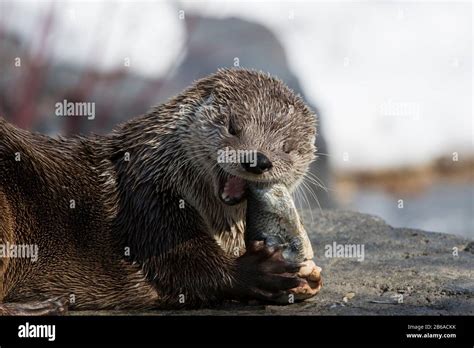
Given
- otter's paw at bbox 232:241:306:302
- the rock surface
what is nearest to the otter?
otter's paw at bbox 232:241:306:302

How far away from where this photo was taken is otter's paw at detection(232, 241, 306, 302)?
13.4 ft

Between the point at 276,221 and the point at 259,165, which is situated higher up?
the point at 259,165

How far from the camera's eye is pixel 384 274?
4664 mm

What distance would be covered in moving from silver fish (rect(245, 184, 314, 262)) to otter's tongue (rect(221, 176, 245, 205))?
45 millimetres

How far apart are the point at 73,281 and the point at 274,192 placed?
998 millimetres

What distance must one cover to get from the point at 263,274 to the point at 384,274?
0.85 meters

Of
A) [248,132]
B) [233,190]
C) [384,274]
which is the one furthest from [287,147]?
[384,274]

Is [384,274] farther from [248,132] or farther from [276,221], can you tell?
[248,132]

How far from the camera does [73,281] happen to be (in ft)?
14.0

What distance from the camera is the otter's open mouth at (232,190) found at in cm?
416

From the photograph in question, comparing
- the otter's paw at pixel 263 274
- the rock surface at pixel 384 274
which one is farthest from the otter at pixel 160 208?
the rock surface at pixel 384 274
